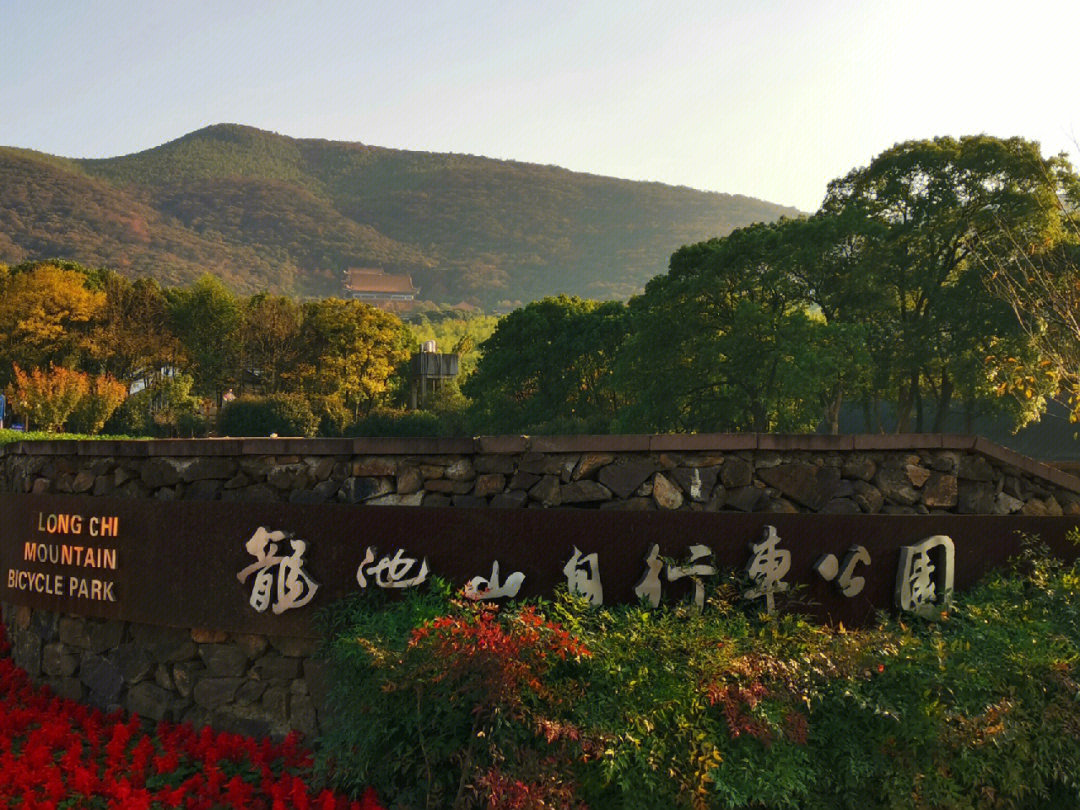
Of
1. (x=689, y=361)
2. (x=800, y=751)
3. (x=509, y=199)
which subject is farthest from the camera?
(x=509, y=199)

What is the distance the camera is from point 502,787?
5.29 meters

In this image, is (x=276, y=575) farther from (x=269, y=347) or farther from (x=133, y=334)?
(x=269, y=347)

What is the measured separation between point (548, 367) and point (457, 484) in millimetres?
36680

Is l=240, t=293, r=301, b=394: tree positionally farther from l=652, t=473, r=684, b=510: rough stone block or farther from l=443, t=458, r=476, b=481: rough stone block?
l=652, t=473, r=684, b=510: rough stone block

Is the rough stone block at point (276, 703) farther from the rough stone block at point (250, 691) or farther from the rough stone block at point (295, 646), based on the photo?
the rough stone block at point (295, 646)

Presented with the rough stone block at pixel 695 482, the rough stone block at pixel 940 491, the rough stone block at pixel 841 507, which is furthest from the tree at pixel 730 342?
the rough stone block at pixel 695 482

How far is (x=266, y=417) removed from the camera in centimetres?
4481

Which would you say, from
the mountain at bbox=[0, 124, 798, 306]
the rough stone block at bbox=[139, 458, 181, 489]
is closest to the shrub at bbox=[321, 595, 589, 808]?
the rough stone block at bbox=[139, 458, 181, 489]

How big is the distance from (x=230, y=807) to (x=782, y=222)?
28852mm

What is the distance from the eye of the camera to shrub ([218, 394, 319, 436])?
44.7m

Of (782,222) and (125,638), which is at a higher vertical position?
(782,222)

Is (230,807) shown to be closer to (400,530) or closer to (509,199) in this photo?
(400,530)

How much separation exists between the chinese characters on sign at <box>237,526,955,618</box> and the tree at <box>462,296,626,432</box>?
3409 centimetres

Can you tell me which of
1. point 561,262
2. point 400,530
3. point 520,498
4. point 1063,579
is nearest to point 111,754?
point 400,530
